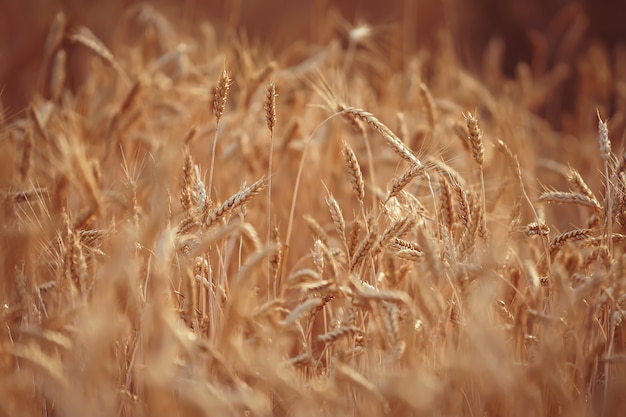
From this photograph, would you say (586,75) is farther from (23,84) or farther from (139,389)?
(23,84)

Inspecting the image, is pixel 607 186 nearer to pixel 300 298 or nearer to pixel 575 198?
pixel 575 198

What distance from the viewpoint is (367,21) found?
5.52m

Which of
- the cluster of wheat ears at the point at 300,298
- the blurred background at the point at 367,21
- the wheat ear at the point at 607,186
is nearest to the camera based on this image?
the cluster of wheat ears at the point at 300,298

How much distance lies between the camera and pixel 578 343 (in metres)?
1.31

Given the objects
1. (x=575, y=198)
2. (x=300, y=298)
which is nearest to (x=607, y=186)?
(x=575, y=198)

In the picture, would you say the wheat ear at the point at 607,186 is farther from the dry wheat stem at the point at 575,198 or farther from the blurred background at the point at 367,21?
the blurred background at the point at 367,21

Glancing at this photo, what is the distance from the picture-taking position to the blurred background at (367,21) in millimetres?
4324

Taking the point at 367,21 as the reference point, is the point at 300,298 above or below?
below

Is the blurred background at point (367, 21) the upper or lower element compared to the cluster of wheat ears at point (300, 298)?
upper

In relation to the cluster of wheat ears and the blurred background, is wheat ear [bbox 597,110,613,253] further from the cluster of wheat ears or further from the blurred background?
the blurred background

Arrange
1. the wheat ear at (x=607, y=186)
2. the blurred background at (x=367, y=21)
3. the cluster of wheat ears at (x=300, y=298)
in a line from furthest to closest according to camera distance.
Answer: the blurred background at (x=367, y=21) < the wheat ear at (x=607, y=186) < the cluster of wheat ears at (x=300, y=298)

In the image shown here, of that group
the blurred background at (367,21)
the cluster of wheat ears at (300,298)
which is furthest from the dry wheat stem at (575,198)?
the blurred background at (367,21)

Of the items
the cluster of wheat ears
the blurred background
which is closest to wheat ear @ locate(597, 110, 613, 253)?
the cluster of wheat ears

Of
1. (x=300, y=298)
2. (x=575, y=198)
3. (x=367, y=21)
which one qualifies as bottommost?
(x=300, y=298)
